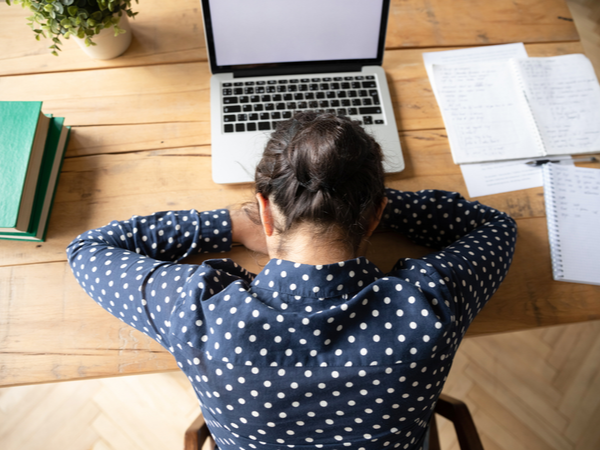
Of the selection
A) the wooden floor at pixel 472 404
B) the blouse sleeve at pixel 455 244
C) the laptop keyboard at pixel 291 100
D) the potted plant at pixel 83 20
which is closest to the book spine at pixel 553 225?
the blouse sleeve at pixel 455 244

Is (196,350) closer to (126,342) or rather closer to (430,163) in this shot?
(126,342)

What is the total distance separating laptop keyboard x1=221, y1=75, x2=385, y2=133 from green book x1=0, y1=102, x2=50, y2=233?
1.22 feet

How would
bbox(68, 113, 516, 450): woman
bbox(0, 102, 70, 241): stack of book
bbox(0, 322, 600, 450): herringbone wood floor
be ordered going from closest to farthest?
bbox(68, 113, 516, 450): woman, bbox(0, 102, 70, 241): stack of book, bbox(0, 322, 600, 450): herringbone wood floor

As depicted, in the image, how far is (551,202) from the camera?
2.89 ft

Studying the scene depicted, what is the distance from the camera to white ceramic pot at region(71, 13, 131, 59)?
0.93 m

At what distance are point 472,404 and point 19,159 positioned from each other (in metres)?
1.44

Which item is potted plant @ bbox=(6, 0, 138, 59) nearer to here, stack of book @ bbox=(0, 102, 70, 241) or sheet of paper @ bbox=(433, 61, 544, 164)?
stack of book @ bbox=(0, 102, 70, 241)

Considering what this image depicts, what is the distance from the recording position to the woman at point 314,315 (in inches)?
21.7

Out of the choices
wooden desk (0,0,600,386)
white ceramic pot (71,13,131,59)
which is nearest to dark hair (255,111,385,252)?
wooden desk (0,0,600,386)

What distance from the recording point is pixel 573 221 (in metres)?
0.86

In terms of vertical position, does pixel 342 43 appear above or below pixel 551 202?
above

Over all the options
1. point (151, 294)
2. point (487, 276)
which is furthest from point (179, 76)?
point (487, 276)

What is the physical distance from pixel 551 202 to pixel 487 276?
0.95 ft

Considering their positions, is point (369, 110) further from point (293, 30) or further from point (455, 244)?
point (455, 244)
